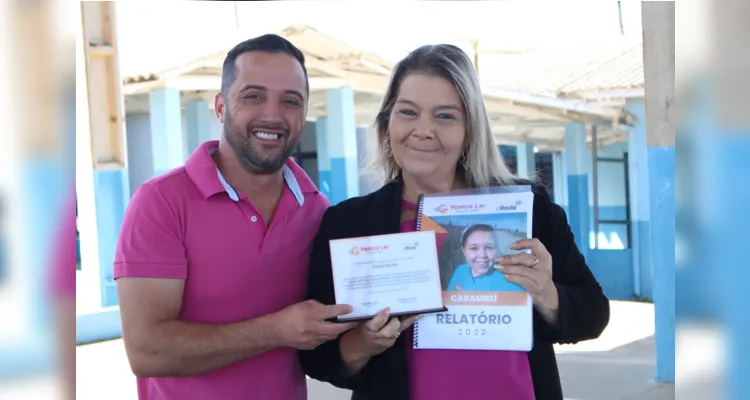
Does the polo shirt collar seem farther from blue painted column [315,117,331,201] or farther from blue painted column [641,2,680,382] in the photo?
blue painted column [315,117,331,201]

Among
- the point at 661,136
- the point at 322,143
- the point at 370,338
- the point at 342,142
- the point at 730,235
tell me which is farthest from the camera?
the point at 322,143

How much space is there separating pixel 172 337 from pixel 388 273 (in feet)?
1.92

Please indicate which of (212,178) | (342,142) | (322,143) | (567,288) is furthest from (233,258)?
(322,143)

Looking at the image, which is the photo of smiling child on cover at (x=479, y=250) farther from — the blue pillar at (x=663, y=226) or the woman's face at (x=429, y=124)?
the blue pillar at (x=663, y=226)

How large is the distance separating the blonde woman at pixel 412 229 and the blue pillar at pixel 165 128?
878 cm

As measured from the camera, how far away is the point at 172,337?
1.90 m

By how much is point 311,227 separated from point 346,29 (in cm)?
878

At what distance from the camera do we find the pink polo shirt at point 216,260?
1.97 m

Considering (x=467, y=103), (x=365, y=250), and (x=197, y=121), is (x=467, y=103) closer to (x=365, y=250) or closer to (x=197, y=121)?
(x=365, y=250)

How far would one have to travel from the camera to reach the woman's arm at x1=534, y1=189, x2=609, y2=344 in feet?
6.42

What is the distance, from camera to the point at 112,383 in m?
6.75

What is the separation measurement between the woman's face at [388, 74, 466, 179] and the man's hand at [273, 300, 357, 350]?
457mm

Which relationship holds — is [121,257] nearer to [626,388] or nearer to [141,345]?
[141,345]

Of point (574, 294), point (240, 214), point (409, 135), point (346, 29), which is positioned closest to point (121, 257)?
point (240, 214)
